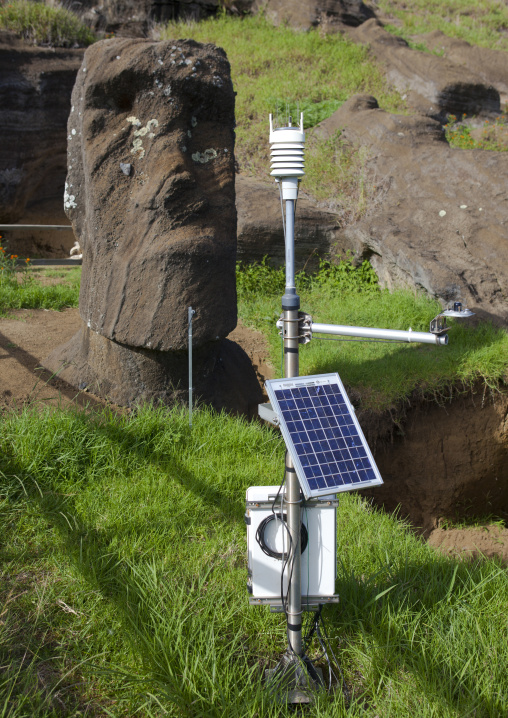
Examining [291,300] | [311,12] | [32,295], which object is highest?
[311,12]

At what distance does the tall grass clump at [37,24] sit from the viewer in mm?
10992

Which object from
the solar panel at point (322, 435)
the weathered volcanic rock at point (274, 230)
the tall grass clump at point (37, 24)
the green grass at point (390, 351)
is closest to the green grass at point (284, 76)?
the weathered volcanic rock at point (274, 230)

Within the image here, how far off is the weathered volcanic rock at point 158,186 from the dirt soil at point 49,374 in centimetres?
60

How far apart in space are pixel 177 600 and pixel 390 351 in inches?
143

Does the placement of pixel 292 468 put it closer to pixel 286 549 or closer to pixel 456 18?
pixel 286 549

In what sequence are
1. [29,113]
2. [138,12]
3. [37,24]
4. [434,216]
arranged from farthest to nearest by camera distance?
[138,12], [37,24], [29,113], [434,216]

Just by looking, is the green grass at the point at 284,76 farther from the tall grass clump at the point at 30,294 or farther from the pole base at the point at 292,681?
the pole base at the point at 292,681

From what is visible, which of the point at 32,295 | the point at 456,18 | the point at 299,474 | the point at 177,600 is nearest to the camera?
the point at 299,474

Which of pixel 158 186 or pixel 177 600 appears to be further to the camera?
pixel 158 186

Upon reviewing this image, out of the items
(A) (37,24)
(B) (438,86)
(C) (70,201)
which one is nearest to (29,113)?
(A) (37,24)

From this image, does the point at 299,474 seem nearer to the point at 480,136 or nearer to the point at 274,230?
the point at 274,230

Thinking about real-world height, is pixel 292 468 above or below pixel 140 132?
below

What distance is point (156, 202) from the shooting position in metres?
4.19

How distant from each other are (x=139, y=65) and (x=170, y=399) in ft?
7.54
